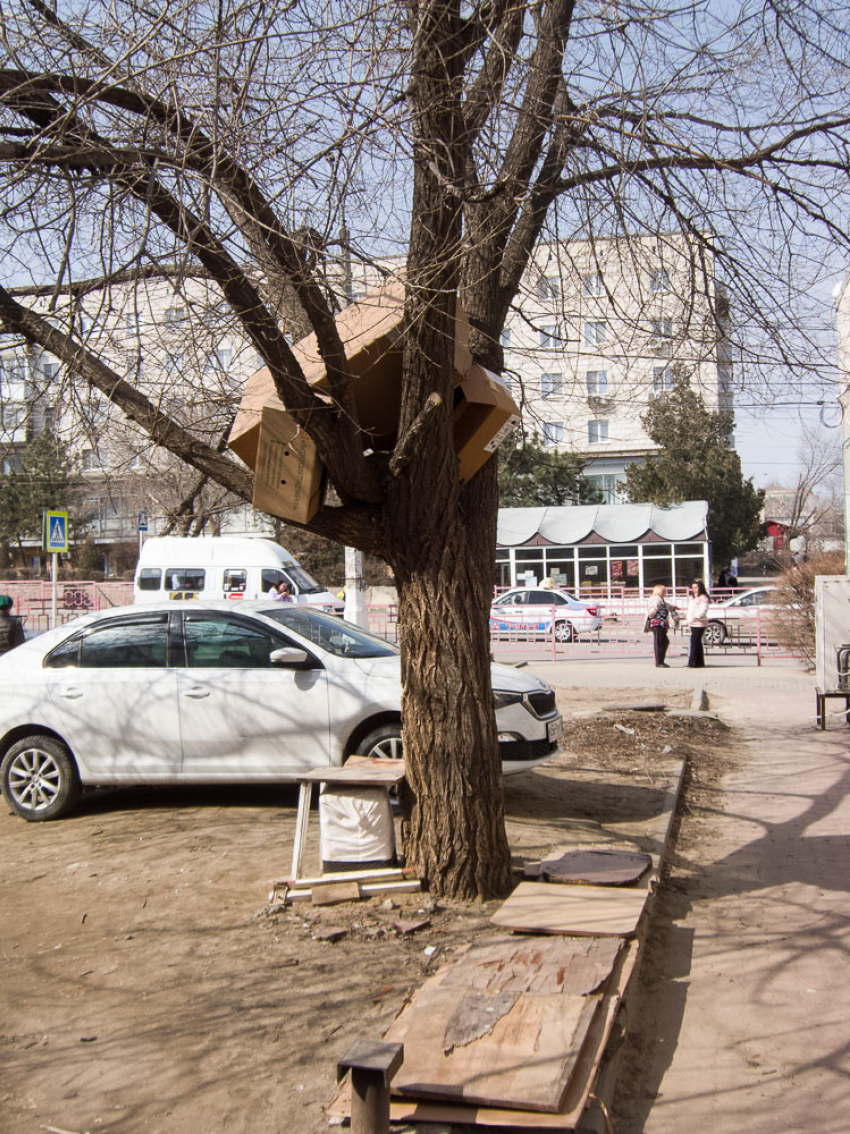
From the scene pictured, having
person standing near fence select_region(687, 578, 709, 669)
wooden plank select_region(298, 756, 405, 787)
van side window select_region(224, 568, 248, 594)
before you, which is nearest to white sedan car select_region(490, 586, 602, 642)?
person standing near fence select_region(687, 578, 709, 669)

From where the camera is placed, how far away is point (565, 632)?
26.5m

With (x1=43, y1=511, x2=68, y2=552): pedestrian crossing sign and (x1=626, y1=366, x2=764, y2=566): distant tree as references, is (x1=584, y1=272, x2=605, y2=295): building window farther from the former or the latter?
(x1=626, y1=366, x2=764, y2=566): distant tree

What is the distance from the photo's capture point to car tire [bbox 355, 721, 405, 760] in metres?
7.75

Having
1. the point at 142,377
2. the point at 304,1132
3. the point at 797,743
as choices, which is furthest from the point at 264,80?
the point at 797,743

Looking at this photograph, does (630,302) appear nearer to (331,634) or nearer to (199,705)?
(331,634)

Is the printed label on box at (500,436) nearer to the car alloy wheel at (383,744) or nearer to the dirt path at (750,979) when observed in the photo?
A: the car alloy wheel at (383,744)

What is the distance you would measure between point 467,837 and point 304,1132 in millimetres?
2269

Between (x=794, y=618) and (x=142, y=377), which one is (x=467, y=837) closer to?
(x=142, y=377)

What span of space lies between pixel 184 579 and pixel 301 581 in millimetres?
2730

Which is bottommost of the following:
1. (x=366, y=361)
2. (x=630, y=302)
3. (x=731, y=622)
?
(x=731, y=622)

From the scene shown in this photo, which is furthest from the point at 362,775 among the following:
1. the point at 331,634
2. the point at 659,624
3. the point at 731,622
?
the point at 731,622

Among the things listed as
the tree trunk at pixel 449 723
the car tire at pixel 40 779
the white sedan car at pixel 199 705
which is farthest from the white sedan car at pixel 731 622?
the tree trunk at pixel 449 723

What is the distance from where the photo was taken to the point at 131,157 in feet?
17.6

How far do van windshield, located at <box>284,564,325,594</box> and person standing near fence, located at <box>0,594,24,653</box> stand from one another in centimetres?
1317
